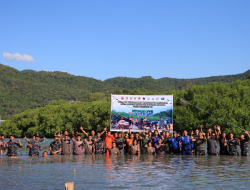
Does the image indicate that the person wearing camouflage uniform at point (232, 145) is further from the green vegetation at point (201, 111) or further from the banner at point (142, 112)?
the green vegetation at point (201, 111)

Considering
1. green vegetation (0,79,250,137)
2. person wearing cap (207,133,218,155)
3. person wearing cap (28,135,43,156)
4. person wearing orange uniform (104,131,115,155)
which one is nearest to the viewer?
person wearing cap (207,133,218,155)

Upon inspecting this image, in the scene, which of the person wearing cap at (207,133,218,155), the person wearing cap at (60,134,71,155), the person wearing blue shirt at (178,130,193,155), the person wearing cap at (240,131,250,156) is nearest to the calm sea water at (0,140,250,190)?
the person wearing cap at (240,131,250,156)

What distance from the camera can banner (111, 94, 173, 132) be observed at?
92.8 feet

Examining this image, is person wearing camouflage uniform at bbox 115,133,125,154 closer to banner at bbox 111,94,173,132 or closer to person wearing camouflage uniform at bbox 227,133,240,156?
banner at bbox 111,94,173,132

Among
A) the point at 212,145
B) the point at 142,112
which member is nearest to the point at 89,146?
the point at 142,112

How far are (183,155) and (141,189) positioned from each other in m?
12.9

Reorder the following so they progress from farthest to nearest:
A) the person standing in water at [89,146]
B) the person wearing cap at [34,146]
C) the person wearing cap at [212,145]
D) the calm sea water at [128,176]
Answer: the person standing in water at [89,146], the person wearing cap at [34,146], the person wearing cap at [212,145], the calm sea water at [128,176]

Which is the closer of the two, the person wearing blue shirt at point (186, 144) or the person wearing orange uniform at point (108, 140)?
the person wearing blue shirt at point (186, 144)

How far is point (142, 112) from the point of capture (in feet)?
94.3

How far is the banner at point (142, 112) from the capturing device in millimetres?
28281

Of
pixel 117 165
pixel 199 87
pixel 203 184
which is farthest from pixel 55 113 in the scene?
pixel 203 184

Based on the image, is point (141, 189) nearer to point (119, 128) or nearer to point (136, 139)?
point (136, 139)

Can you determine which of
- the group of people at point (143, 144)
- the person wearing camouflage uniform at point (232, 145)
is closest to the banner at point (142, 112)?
the group of people at point (143, 144)

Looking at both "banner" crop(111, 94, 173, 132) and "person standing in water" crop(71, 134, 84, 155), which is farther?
"banner" crop(111, 94, 173, 132)
